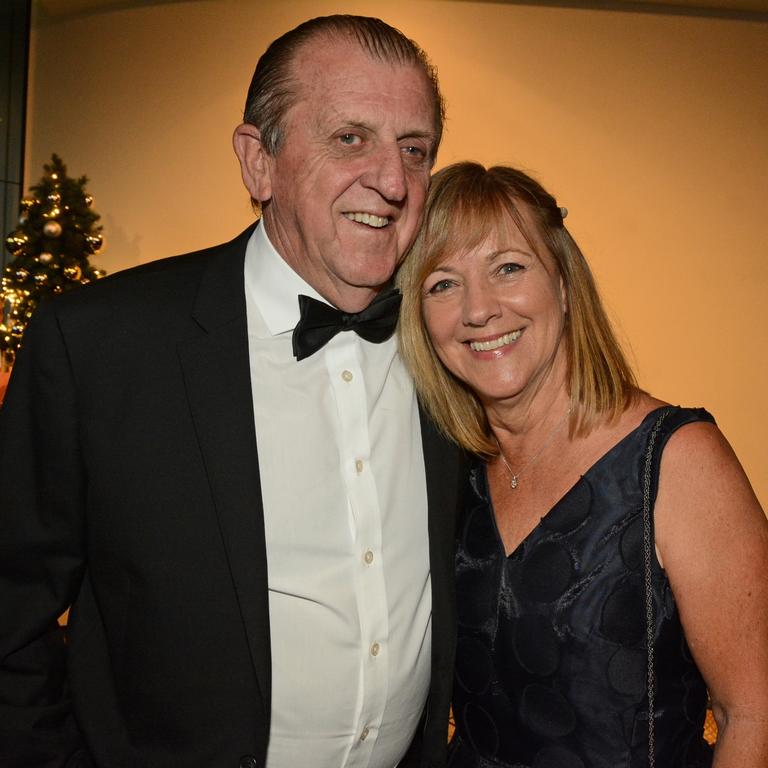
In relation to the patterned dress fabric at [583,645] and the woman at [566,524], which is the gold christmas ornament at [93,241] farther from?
the patterned dress fabric at [583,645]

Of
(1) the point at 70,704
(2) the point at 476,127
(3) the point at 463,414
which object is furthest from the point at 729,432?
(1) the point at 70,704

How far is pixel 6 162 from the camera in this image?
730 cm

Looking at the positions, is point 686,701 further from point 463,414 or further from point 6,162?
point 6,162

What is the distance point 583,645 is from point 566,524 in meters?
0.26

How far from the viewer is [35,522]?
1646 millimetres

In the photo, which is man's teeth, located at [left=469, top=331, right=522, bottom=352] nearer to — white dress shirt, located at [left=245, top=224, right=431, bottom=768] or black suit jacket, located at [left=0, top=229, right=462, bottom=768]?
white dress shirt, located at [left=245, top=224, right=431, bottom=768]

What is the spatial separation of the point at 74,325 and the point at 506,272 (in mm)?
967

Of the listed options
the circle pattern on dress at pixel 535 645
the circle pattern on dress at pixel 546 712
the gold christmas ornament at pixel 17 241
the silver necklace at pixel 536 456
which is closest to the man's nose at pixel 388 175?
the silver necklace at pixel 536 456

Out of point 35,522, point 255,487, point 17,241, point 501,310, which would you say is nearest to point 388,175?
point 501,310

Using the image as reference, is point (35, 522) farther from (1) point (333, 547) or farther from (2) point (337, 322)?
(2) point (337, 322)

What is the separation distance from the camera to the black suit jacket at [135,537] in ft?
5.31

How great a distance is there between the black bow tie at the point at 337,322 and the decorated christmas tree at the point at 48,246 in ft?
16.0

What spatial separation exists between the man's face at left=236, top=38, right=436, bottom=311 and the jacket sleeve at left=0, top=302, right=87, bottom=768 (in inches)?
22.2

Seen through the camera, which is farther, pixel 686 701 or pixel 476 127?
pixel 476 127
